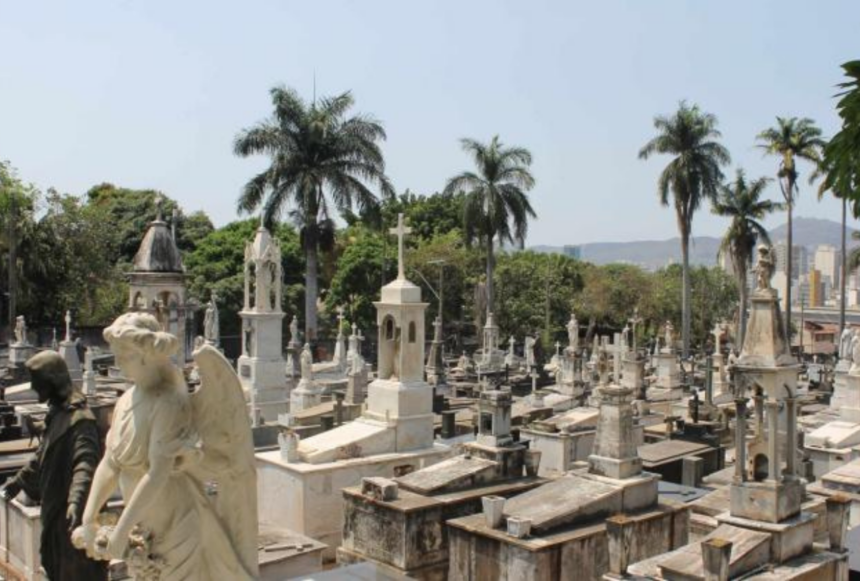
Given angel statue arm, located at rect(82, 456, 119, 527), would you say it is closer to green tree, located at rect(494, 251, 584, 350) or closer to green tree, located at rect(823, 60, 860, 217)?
green tree, located at rect(823, 60, 860, 217)

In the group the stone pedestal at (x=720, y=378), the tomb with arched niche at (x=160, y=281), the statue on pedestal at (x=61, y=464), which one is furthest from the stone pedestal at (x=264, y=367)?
the statue on pedestal at (x=61, y=464)

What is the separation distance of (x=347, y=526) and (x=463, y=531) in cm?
188

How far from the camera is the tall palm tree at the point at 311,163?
33.2m

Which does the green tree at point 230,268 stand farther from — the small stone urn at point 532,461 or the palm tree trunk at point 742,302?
the small stone urn at point 532,461

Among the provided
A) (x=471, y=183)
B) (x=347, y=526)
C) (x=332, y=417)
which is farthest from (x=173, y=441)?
(x=471, y=183)

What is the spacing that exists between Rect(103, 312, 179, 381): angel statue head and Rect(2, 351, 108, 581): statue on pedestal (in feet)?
3.13

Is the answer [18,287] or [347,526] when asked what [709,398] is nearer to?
[347,526]

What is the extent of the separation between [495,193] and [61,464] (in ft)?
115

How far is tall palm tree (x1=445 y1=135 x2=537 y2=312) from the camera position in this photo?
39062 millimetres

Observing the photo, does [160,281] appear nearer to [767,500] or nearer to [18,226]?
[767,500]

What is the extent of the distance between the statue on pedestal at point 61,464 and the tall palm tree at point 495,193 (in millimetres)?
34164

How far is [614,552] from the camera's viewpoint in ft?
30.2

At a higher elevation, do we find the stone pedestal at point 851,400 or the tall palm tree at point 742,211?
the tall palm tree at point 742,211

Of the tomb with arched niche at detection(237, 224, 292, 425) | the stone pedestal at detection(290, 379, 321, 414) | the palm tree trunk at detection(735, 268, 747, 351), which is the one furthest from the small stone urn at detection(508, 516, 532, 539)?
the palm tree trunk at detection(735, 268, 747, 351)
